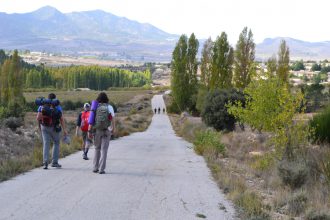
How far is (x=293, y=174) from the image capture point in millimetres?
10719

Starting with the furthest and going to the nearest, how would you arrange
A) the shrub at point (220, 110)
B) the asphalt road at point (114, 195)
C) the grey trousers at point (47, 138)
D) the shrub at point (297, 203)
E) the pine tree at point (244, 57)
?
the pine tree at point (244, 57), the shrub at point (220, 110), the grey trousers at point (47, 138), the shrub at point (297, 203), the asphalt road at point (114, 195)

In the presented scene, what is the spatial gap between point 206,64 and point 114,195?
54629mm

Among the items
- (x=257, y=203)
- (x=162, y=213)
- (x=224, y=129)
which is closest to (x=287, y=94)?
(x=257, y=203)

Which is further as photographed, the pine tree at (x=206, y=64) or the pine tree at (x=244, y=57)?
the pine tree at (x=206, y=64)

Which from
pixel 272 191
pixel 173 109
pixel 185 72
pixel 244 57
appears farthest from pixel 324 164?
pixel 173 109

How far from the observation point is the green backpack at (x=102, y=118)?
1195 cm

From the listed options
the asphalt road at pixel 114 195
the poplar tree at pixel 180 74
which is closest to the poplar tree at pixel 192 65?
the poplar tree at pixel 180 74

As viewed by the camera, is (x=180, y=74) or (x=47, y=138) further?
(x=180, y=74)

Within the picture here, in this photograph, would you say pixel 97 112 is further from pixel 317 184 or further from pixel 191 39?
pixel 191 39

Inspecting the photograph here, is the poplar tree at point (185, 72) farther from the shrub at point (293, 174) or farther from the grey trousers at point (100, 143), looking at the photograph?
the shrub at point (293, 174)

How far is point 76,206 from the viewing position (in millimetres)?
8078

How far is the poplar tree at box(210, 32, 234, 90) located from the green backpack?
43580 mm

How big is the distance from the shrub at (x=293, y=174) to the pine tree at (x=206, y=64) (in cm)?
4749

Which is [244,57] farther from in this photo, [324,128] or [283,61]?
[324,128]
